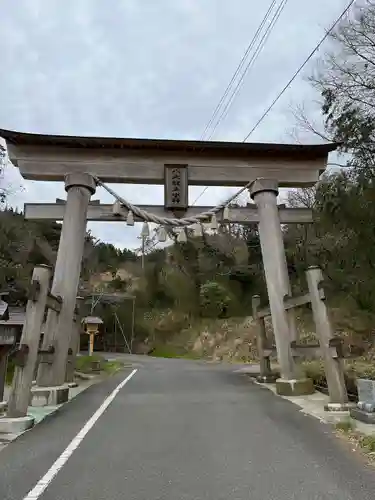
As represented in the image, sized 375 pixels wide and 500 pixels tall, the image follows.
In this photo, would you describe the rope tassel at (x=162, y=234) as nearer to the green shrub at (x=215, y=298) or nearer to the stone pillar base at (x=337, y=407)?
the stone pillar base at (x=337, y=407)

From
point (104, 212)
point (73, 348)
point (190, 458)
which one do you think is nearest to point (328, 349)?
point (190, 458)

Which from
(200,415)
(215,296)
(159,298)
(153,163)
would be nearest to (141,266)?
(159,298)

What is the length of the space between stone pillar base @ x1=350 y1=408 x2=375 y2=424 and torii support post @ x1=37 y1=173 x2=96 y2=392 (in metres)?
5.32

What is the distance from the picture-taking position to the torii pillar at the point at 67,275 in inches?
359

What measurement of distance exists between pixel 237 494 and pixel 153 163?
8.21 meters

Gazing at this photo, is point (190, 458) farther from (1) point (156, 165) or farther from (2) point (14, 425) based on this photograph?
(1) point (156, 165)

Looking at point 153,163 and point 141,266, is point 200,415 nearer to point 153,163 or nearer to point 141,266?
point 153,163

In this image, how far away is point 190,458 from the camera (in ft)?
16.2

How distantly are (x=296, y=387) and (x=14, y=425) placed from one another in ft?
18.5

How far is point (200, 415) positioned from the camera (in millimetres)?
7680

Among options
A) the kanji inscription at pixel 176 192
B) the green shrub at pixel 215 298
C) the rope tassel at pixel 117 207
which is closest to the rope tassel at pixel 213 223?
the kanji inscription at pixel 176 192

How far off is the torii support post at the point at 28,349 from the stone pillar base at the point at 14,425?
0.04 meters

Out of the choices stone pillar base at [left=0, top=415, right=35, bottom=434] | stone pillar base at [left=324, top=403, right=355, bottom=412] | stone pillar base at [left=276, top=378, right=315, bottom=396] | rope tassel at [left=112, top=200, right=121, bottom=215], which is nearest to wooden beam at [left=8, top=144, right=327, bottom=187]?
rope tassel at [left=112, top=200, right=121, bottom=215]

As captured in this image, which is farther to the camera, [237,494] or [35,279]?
[35,279]
